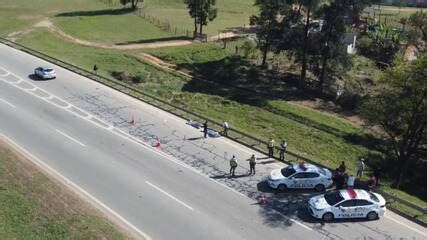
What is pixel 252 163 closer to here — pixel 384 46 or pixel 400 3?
pixel 384 46

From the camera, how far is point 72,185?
33781 millimetres

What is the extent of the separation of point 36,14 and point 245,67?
1576 inches

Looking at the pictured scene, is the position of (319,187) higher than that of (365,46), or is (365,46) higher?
(365,46)

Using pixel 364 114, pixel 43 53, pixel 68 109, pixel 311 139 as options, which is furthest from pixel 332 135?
pixel 43 53

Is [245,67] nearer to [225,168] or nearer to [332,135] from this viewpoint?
[332,135]

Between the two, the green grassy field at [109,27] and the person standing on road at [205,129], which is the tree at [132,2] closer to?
the green grassy field at [109,27]

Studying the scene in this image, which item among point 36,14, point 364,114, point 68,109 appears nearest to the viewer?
point 364,114

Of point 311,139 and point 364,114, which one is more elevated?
point 364,114

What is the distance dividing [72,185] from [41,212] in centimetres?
463

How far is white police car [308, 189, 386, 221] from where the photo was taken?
3048 centimetres

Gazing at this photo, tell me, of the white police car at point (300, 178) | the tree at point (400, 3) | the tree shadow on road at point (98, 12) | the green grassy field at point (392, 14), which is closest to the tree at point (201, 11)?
the tree shadow on road at point (98, 12)

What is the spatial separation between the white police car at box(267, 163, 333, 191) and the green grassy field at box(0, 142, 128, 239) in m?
10.7

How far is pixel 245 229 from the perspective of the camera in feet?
97.2

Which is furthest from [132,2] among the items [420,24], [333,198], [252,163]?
[333,198]
